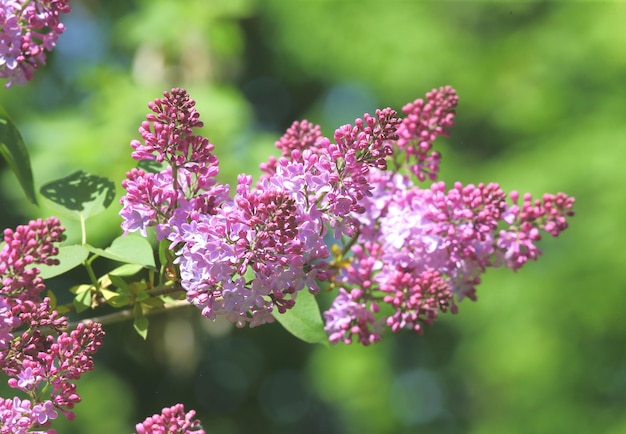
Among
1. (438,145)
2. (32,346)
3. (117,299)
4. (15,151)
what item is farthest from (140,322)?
(438,145)

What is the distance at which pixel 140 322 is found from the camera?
4.08 ft

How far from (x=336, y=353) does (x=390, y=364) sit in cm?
123

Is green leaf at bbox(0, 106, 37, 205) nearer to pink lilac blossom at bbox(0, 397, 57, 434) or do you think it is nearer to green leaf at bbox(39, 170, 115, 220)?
green leaf at bbox(39, 170, 115, 220)

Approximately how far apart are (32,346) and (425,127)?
2.26 feet

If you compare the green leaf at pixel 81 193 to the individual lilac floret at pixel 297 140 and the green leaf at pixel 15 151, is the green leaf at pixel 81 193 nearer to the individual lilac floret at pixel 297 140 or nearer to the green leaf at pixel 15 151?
the green leaf at pixel 15 151

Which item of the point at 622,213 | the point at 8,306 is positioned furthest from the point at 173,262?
the point at 622,213

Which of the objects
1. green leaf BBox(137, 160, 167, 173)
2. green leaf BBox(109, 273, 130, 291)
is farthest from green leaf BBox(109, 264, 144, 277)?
green leaf BBox(137, 160, 167, 173)

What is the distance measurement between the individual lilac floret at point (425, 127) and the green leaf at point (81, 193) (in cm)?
44

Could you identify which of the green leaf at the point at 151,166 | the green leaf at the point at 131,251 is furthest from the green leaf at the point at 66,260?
the green leaf at the point at 151,166

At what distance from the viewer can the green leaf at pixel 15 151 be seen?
4.52 ft

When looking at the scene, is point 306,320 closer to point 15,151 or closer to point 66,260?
point 66,260

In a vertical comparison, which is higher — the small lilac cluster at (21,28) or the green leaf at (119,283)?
the small lilac cluster at (21,28)

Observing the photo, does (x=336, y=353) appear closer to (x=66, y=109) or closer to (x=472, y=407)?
(x=472, y=407)

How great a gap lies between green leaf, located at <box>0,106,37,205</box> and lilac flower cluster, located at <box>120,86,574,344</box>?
0.23m
